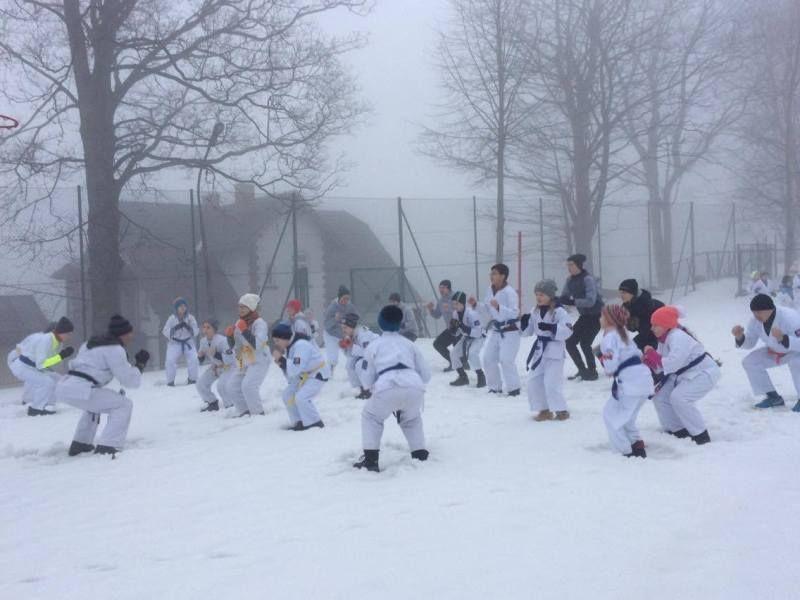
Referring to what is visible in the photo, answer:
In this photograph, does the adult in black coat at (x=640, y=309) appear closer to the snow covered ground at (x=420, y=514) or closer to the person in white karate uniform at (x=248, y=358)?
the snow covered ground at (x=420, y=514)

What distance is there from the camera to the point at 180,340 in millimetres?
15578

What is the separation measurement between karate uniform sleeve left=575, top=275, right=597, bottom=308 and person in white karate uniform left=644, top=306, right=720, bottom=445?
3985 millimetres

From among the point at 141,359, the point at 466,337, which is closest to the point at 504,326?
the point at 466,337

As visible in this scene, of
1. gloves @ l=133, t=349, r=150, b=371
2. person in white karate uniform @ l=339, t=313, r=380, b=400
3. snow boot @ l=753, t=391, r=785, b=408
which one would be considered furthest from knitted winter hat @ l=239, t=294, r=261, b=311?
snow boot @ l=753, t=391, r=785, b=408

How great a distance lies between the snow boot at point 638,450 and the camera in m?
7.55

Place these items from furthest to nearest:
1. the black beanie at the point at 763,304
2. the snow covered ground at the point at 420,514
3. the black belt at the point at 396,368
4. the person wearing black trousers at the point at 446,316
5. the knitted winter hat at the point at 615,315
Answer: the person wearing black trousers at the point at 446,316 < the black beanie at the point at 763,304 < the knitted winter hat at the point at 615,315 < the black belt at the point at 396,368 < the snow covered ground at the point at 420,514

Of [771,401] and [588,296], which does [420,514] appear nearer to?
[771,401]

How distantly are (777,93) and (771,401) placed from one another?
24034 mm

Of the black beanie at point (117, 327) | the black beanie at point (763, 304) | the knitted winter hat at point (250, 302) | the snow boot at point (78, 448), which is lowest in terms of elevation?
the snow boot at point (78, 448)

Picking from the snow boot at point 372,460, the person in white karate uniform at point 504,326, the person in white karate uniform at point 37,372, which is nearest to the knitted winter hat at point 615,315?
the snow boot at point 372,460

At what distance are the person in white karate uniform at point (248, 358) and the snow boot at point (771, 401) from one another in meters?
5.93

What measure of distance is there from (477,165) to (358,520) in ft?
73.0

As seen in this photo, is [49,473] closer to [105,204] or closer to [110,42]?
[105,204]

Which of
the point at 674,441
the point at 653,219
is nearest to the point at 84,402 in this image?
the point at 674,441
